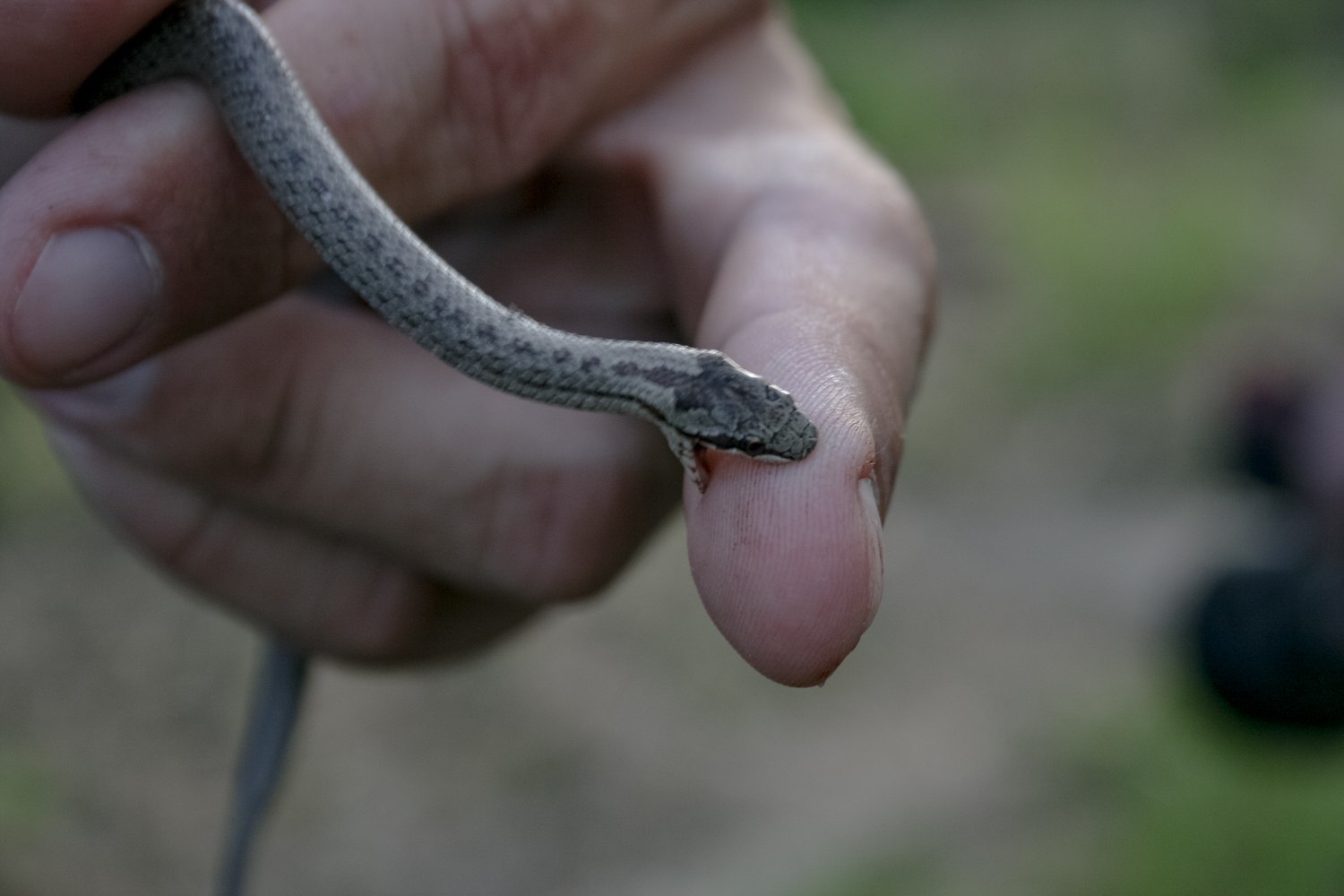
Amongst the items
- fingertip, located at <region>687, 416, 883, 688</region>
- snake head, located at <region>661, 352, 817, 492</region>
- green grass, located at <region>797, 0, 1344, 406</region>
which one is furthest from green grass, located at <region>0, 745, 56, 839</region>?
green grass, located at <region>797, 0, 1344, 406</region>

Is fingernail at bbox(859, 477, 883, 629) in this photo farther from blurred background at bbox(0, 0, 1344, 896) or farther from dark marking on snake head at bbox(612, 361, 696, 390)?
blurred background at bbox(0, 0, 1344, 896)

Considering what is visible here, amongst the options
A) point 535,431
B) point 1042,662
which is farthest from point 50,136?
point 1042,662

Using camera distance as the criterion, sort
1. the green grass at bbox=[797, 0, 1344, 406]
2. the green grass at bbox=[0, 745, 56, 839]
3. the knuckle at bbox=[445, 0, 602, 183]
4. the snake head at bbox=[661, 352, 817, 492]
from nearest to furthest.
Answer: the snake head at bbox=[661, 352, 817, 492] < the knuckle at bbox=[445, 0, 602, 183] < the green grass at bbox=[0, 745, 56, 839] < the green grass at bbox=[797, 0, 1344, 406]

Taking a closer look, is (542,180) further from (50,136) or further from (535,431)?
(50,136)

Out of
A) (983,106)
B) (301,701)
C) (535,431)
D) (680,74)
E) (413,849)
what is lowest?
(983,106)

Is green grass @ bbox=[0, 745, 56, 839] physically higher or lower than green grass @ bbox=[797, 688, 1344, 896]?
higher

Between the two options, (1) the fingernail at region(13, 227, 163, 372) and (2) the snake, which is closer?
(1) the fingernail at region(13, 227, 163, 372)

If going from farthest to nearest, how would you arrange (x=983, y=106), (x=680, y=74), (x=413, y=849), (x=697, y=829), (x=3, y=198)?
(x=983, y=106), (x=697, y=829), (x=413, y=849), (x=680, y=74), (x=3, y=198)
